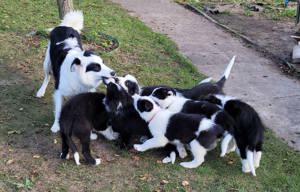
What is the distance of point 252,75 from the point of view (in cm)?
884

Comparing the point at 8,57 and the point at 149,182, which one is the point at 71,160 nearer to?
the point at 149,182

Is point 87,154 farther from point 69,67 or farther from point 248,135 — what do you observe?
point 248,135

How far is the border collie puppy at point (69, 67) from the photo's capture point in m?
6.01

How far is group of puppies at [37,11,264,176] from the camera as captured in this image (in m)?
5.43

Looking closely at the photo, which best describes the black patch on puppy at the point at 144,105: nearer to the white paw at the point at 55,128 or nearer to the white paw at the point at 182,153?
the white paw at the point at 182,153

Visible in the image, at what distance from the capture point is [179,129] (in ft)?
17.8

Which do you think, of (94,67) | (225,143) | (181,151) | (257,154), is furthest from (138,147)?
(257,154)

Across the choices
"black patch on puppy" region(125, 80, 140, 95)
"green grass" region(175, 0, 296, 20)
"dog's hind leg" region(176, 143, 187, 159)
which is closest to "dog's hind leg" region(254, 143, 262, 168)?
"dog's hind leg" region(176, 143, 187, 159)

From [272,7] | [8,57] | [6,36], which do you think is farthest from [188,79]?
[272,7]

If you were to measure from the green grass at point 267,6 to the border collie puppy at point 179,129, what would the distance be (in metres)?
8.53

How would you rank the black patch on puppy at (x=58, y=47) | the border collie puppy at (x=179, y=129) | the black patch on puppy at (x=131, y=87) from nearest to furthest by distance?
the border collie puppy at (x=179, y=129)
the black patch on puppy at (x=131, y=87)
the black patch on puppy at (x=58, y=47)

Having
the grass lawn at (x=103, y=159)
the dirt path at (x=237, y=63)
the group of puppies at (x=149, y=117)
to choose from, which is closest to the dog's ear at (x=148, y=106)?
the group of puppies at (x=149, y=117)

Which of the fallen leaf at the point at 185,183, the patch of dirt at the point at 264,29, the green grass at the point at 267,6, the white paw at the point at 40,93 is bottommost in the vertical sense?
the green grass at the point at 267,6

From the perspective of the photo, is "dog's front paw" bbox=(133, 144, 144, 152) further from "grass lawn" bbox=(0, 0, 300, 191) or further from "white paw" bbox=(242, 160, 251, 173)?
"white paw" bbox=(242, 160, 251, 173)
